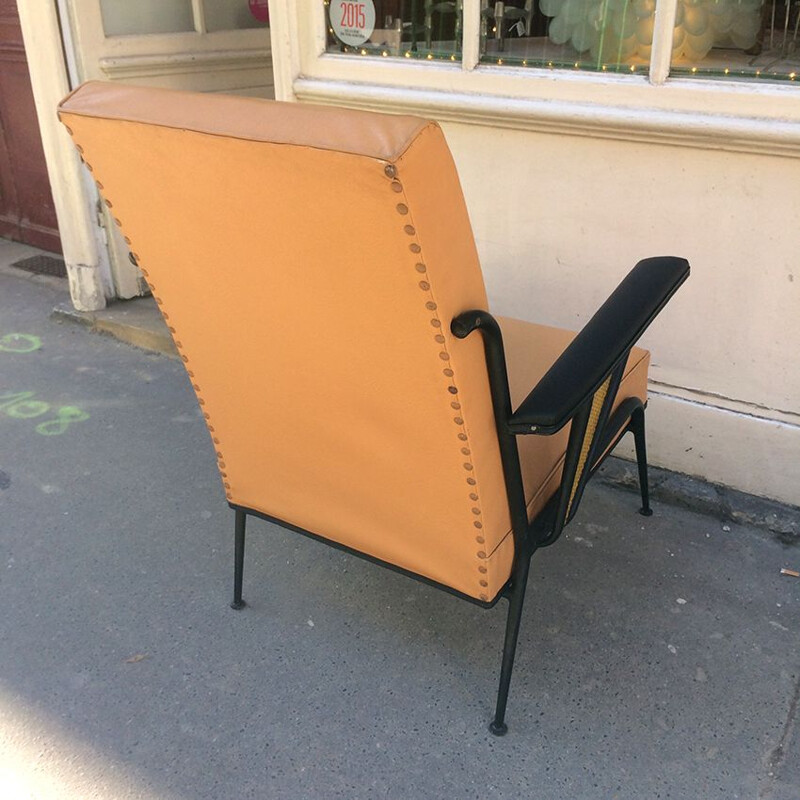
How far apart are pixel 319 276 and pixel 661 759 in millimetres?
1134

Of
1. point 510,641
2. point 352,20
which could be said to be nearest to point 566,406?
point 510,641

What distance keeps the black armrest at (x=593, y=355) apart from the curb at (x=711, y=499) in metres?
0.92

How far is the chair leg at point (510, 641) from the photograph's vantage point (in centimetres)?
150

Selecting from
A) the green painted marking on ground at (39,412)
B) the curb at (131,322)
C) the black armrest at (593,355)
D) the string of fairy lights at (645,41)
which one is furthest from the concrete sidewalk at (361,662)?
the string of fairy lights at (645,41)

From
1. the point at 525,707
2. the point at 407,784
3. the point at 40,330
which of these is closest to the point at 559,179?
the point at 525,707

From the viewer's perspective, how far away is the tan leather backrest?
106cm

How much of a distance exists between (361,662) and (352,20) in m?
1.97

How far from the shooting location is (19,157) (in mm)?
4156

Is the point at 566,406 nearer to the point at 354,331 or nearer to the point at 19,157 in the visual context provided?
the point at 354,331

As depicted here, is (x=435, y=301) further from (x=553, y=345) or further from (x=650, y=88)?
(x=650, y=88)

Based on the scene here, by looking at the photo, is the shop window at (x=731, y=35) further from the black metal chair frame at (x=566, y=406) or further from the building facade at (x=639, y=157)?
the black metal chair frame at (x=566, y=406)

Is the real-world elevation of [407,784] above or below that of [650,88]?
below

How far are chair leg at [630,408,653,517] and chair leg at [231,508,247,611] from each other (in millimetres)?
980

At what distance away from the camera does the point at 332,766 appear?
5.03 feet
